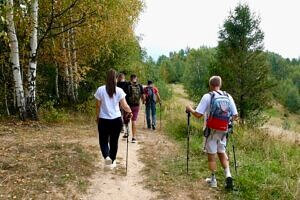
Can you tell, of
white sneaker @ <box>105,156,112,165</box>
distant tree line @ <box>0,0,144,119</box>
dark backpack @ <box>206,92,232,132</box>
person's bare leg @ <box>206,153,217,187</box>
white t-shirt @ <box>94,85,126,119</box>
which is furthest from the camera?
distant tree line @ <box>0,0,144,119</box>

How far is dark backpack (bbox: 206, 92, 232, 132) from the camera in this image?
8.16m

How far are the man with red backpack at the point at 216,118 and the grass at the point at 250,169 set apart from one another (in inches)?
19.3

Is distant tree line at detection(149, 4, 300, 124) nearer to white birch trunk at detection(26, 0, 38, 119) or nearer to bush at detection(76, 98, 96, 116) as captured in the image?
bush at detection(76, 98, 96, 116)

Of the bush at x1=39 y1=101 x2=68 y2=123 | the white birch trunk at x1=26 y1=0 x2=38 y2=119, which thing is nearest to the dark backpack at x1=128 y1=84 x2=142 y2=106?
the white birch trunk at x1=26 y1=0 x2=38 y2=119

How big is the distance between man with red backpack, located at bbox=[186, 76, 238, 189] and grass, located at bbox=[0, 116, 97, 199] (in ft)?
8.15

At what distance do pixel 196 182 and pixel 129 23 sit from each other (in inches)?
598

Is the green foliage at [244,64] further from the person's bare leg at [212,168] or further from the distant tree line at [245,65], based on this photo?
the person's bare leg at [212,168]

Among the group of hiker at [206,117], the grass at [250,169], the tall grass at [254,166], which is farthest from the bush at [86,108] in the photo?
the group of hiker at [206,117]

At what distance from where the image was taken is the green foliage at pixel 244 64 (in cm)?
2714

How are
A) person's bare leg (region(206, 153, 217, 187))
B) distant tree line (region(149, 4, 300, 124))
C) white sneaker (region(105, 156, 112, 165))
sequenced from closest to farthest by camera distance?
1. person's bare leg (region(206, 153, 217, 187))
2. white sneaker (region(105, 156, 112, 165))
3. distant tree line (region(149, 4, 300, 124))

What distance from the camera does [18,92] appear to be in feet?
48.3

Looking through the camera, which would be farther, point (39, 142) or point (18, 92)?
point (18, 92)

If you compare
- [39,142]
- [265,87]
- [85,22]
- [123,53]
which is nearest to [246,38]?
[265,87]

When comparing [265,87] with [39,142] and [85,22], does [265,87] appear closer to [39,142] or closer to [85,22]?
[85,22]
